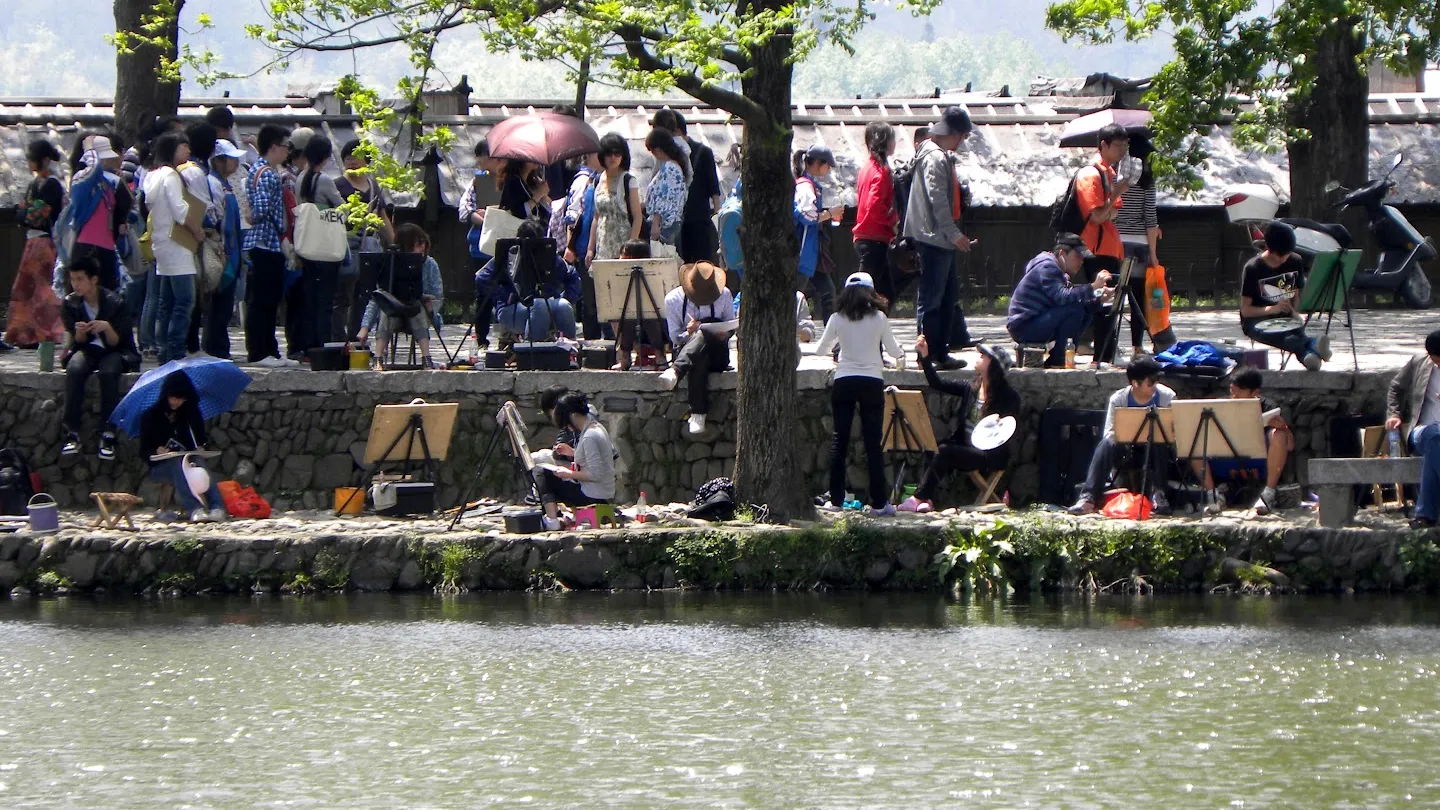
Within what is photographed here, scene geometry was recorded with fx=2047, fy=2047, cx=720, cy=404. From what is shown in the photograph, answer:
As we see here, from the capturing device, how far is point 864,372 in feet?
46.5

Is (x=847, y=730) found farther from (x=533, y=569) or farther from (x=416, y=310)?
(x=416, y=310)

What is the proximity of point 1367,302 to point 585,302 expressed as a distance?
990cm

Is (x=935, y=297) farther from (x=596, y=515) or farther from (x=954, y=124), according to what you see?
(x=596, y=515)

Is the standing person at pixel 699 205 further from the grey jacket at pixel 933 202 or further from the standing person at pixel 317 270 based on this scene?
the standing person at pixel 317 270

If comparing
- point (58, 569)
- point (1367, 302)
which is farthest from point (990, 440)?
point (1367, 302)

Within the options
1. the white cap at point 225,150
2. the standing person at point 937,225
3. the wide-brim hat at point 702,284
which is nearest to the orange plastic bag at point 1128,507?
the standing person at point 937,225

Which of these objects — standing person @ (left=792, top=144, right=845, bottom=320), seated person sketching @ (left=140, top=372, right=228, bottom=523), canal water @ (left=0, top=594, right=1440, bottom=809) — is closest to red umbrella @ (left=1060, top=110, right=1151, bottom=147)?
standing person @ (left=792, top=144, right=845, bottom=320)

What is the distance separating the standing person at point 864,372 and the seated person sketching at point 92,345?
553 cm

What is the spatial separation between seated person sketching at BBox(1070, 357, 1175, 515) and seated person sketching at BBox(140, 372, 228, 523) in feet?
20.2

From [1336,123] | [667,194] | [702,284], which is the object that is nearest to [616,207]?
[667,194]

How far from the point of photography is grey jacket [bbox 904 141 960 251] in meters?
15.1

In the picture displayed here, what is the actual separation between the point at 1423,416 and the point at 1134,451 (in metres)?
1.91

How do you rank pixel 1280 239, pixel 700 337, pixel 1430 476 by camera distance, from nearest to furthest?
1. pixel 1430 476
2. pixel 700 337
3. pixel 1280 239

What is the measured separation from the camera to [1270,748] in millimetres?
8977
